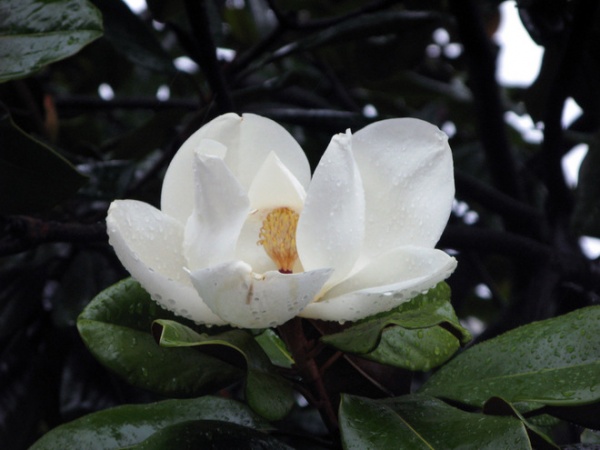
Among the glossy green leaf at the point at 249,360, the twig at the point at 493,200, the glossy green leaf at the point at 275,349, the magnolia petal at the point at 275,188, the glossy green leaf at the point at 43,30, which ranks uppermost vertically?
the glossy green leaf at the point at 43,30

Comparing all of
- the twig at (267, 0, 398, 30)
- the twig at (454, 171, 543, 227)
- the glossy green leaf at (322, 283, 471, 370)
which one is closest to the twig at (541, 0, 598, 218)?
the twig at (454, 171, 543, 227)

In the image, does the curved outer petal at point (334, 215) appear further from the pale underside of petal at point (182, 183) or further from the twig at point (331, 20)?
the twig at point (331, 20)

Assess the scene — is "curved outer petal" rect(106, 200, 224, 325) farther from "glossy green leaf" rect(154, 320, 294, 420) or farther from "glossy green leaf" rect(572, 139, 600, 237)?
"glossy green leaf" rect(572, 139, 600, 237)

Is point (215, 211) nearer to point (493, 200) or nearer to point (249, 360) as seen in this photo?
point (249, 360)

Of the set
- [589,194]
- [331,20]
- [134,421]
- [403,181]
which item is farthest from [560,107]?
[134,421]

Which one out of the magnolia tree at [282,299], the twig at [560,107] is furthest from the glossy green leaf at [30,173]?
the twig at [560,107]

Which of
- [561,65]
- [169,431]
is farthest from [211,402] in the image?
[561,65]
